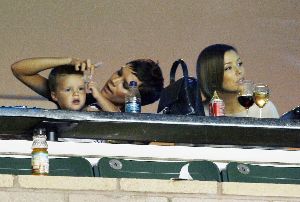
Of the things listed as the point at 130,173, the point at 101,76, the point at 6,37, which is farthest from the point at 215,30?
the point at 130,173

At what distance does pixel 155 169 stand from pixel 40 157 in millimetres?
505

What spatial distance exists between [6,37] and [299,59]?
76.8 inches

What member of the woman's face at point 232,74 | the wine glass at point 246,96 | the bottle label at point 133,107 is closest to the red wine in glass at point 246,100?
the wine glass at point 246,96

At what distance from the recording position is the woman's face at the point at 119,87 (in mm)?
6551

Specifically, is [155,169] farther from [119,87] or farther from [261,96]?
[119,87]

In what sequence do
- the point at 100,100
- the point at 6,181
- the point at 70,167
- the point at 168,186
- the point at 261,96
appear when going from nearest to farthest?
the point at 6,181 < the point at 168,186 < the point at 70,167 < the point at 261,96 < the point at 100,100

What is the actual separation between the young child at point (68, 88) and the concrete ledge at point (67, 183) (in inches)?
52.6

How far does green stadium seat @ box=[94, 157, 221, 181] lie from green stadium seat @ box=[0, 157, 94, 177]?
2.4 inches

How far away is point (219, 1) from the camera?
318 inches

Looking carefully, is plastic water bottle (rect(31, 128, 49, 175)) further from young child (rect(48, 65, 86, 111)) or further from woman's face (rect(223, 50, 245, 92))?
woman's face (rect(223, 50, 245, 92))

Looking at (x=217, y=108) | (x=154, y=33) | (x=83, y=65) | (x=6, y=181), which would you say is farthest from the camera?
(x=154, y=33)

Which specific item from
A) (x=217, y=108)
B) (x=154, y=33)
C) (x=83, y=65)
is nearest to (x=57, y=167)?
(x=217, y=108)

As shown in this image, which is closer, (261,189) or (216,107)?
(261,189)

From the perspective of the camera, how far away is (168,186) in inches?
191
